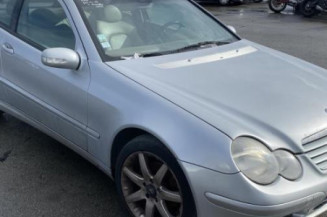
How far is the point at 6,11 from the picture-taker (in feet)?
13.8

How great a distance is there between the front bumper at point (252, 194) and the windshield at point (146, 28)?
3.96 ft

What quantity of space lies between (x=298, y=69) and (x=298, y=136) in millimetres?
1062

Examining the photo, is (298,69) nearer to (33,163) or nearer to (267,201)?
(267,201)

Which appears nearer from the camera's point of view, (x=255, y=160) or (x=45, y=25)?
(x=255, y=160)

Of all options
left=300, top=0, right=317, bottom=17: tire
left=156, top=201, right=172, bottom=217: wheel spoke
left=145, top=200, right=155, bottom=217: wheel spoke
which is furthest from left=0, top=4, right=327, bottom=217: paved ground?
left=300, top=0, right=317, bottom=17: tire

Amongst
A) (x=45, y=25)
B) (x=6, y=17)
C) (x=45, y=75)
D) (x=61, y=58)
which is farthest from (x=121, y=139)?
(x=6, y=17)

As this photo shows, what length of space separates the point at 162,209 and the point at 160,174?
8.8 inches

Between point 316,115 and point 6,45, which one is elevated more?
point 316,115

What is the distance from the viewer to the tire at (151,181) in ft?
8.38

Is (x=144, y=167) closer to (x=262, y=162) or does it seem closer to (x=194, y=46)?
(x=262, y=162)

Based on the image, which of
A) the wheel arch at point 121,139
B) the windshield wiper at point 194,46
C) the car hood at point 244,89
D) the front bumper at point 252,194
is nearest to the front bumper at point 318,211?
the front bumper at point 252,194

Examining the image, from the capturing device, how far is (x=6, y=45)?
3.94 metres

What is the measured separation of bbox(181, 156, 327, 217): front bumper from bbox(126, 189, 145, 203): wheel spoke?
0.53 m

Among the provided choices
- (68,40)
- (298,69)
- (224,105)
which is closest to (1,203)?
(68,40)
